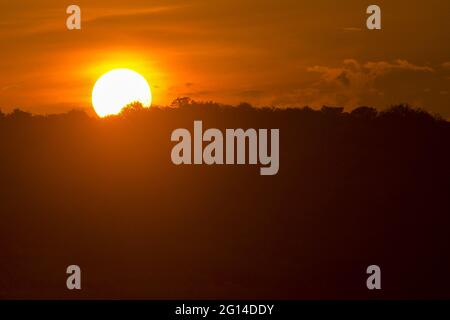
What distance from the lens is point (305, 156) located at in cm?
1293

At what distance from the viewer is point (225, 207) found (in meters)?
12.7

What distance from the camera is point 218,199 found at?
1258cm

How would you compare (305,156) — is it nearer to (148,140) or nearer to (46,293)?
(148,140)

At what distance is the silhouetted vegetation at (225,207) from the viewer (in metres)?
11.5

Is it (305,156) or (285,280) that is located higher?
(305,156)

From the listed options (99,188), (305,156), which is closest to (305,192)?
(305,156)

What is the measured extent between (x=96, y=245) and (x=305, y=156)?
2988 mm

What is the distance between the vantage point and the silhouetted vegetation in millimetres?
11492

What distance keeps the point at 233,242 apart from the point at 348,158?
189 cm
